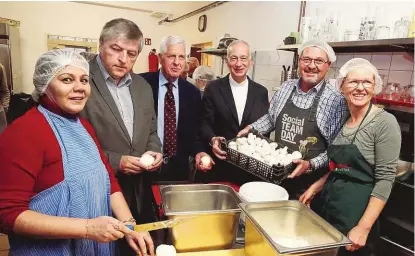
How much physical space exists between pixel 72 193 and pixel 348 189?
128 centimetres

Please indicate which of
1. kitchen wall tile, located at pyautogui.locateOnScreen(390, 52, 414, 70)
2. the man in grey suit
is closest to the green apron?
the man in grey suit

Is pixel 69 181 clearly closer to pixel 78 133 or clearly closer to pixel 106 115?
pixel 78 133

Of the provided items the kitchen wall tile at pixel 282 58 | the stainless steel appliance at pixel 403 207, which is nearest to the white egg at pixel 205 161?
the stainless steel appliance at pixel 403 207

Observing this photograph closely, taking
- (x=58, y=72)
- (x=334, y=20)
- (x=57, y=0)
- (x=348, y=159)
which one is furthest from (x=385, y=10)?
(x=57, y=0)

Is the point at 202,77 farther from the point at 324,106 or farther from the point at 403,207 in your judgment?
the point at 403,207

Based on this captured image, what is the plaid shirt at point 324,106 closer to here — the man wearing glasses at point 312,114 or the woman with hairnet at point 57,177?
the man wearing glasses at point 312,114

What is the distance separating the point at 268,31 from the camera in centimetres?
410

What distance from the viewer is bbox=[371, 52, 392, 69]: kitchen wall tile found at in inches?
96.6

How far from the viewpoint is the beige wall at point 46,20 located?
6344 mm

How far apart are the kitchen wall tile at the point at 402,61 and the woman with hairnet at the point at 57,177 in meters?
2.40

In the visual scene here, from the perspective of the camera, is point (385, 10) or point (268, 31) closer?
point (385, 10)

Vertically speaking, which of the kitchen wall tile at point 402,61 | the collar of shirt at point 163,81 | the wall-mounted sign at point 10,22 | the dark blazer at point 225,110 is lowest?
the dark blazer at point 225,110

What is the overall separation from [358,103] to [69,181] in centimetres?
138

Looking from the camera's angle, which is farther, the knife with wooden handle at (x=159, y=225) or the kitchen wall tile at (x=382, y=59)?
the kitchen wall tile at (x=382, y=59)
